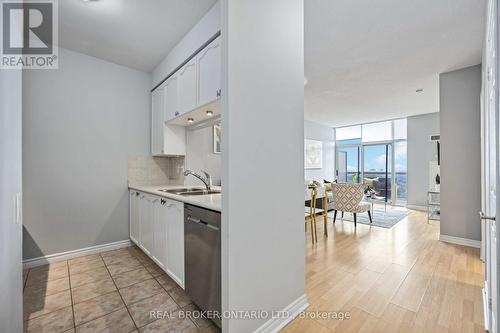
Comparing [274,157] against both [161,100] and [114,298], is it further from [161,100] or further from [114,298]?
[161,100]

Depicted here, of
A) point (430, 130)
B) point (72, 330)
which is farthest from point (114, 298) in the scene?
point (430, 130)

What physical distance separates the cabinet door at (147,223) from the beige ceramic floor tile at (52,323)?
0.85 metres

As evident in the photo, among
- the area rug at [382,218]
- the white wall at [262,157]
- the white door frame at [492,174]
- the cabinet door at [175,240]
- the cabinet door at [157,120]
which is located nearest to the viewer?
the white door frame at [492,174]

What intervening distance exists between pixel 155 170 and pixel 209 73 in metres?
2.02

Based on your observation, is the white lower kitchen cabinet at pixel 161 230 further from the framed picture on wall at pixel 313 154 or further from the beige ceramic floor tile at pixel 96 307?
the framed picture on wall at pixel 313 154

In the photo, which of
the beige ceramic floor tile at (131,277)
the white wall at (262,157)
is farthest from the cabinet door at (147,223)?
the white wall at (262,157)

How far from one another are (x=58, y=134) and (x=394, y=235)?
17.0 ft

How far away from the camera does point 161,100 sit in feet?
9.89

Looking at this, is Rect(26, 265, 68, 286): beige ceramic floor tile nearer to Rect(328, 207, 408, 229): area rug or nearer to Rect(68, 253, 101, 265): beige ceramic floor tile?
Rect(68, 253, 101, 265): beige ceramic floor tile

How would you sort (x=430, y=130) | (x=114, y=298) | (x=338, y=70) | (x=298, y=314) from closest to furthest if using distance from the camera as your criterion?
(x=298, y=314)
(x=114, y=298)
(x=338, y=70)
(x=430, y=130)

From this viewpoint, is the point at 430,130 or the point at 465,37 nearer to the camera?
the point at 465,37

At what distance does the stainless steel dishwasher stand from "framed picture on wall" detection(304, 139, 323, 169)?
18.1 ft

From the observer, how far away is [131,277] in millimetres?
2242

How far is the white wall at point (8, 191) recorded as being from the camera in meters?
0.75
